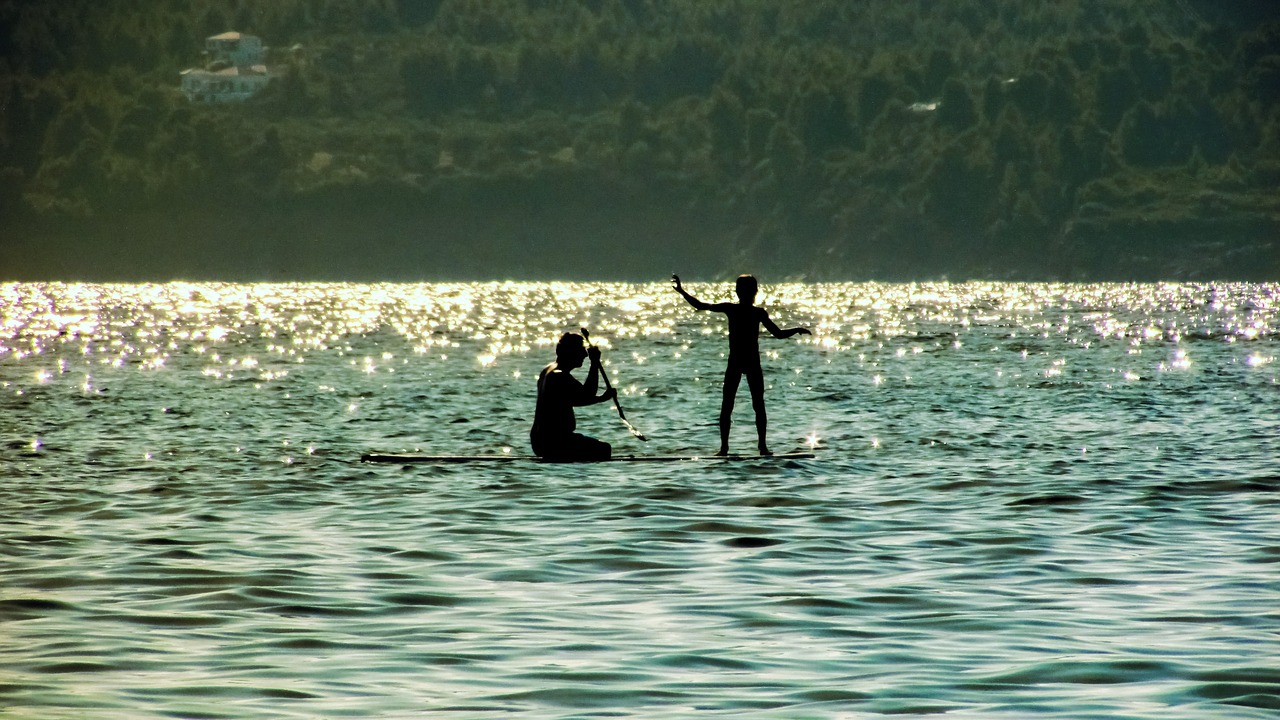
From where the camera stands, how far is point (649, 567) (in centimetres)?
1580

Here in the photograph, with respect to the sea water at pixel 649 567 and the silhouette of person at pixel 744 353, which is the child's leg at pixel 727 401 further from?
the sea water at pixel 649 567

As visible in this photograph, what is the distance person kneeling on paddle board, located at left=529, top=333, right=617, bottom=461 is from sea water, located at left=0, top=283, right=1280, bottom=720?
38 centimetres

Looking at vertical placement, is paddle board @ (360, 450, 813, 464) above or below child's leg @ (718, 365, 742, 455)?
below

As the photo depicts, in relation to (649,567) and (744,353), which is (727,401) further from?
(649,567)

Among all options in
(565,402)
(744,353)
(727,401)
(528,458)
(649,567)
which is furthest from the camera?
(727,401)

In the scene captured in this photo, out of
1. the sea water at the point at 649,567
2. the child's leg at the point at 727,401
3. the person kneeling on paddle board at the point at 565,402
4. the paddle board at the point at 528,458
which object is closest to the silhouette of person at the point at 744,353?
the child's leg at the point at 727,401

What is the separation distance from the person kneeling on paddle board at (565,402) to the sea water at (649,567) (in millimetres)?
378

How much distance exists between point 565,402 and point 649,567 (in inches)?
353

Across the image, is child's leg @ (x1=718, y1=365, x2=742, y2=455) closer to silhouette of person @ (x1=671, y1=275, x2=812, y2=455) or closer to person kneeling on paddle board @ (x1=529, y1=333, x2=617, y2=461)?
silhouette of person @ (x1=671, y1=275, x2=812, y2=455)

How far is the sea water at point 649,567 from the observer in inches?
427

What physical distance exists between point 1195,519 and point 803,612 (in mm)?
7359

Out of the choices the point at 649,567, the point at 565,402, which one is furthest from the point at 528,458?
the point at 649,567

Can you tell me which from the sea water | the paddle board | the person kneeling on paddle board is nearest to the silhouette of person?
the paddle board

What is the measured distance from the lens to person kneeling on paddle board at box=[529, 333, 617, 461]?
920 inches
